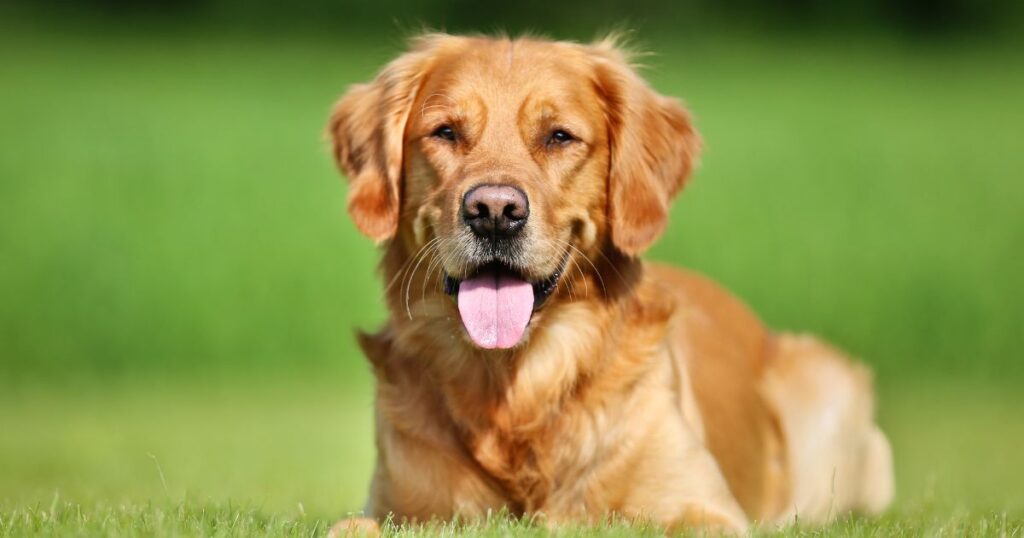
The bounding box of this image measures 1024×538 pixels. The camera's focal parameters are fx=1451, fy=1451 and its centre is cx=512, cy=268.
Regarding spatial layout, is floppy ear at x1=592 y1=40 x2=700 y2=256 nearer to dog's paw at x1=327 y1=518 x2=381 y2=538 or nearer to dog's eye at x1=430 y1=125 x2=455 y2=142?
dog's eye at x1=430 y1=125 x2=455 y2=142

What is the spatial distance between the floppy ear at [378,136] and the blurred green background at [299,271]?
4.57 ft

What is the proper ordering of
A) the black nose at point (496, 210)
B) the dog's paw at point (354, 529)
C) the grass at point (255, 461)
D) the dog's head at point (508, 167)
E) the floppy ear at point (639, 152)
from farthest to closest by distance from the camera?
the floppy ear at point (639, 152) → the dog's head at point (508, 167) → the black nose at point (496, 210) → the grass at point (255, 461) → the dog's paw at point (354, 529)

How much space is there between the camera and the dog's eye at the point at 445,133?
4.87m

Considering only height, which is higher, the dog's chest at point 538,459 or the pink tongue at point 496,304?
the pink tongue at point 496,304

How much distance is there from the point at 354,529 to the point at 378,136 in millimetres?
1532

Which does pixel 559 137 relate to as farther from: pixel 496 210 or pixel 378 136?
pixel 378 136

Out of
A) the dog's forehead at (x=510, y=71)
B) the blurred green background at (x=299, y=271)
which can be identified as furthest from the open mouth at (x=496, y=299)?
the blurred green background at (x=299, y=271)

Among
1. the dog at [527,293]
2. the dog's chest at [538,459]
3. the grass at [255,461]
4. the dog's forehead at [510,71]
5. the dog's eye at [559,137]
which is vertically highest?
the dog's forehead at [510,71]

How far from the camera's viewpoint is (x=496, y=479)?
484cm

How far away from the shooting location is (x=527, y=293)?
4695mm

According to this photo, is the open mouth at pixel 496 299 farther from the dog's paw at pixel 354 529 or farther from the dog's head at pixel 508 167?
the dog's paw at pixel 354 529

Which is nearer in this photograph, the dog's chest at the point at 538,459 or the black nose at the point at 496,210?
the black nose at the point at 496,210

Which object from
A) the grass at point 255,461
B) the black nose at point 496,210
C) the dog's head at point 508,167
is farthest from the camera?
the dog's head at point 508,167

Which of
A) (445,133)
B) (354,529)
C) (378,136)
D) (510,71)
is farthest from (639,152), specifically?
(354,529)
